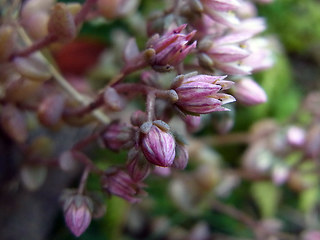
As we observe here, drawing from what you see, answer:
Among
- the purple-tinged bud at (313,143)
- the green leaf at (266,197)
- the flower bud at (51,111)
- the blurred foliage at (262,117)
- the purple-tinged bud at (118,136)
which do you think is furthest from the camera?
the green leaf at (266,197)

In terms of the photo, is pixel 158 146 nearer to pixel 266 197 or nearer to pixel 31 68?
pixel 31 68

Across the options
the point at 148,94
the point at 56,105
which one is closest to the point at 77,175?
the point at 56,105

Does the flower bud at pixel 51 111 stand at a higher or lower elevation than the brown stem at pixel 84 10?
lower


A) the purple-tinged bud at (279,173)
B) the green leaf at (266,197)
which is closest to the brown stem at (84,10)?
the purple-tinged bud at (279,173)

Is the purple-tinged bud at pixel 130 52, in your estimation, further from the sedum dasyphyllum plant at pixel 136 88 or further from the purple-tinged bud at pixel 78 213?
the purple-tinged bud at pixel 78 213

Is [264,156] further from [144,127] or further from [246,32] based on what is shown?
[144,127]

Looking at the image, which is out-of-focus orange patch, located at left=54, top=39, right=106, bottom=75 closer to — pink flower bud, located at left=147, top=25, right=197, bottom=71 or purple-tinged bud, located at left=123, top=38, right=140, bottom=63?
purple-tinged bud, located at left=123, top=38, right=140, bottom=63

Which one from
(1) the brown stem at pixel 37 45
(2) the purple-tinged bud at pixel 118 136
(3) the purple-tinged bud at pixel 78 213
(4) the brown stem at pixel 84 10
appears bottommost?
(3) the purple-tinged bud at pixel 78 213
